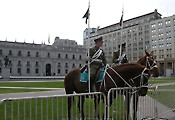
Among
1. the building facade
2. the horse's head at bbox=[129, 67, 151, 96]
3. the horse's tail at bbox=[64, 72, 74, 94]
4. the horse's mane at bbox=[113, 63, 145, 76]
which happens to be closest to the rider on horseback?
the horse's mane at bbox=[113, 63, 145, 76]

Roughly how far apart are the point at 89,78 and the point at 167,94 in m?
4.45

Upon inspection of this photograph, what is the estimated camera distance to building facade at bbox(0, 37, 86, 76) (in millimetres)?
83025

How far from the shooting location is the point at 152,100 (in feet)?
26.4

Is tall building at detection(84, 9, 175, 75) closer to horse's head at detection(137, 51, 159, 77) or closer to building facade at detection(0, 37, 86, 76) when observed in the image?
building facade at detection(0, 37, 86, 76)

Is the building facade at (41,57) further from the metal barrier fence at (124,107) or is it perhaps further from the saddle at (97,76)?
the saddle at (97,76)

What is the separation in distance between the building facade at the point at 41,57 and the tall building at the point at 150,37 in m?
12.6

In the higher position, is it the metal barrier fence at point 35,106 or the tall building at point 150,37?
the tall building at point 150,37

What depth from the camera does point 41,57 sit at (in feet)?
293

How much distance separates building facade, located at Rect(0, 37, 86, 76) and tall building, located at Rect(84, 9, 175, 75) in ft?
41.2

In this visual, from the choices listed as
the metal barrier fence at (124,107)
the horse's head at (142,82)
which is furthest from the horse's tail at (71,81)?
the horse's head at (142,82)

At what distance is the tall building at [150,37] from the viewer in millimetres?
79188

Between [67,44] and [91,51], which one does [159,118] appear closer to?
[91,51]

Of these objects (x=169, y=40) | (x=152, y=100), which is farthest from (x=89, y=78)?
(x=169, y=40)

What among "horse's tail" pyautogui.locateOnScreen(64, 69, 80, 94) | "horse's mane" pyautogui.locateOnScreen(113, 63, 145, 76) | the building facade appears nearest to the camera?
"horse's mane" pyautogui.locateOnScreen(113, 63, 145, 76)
